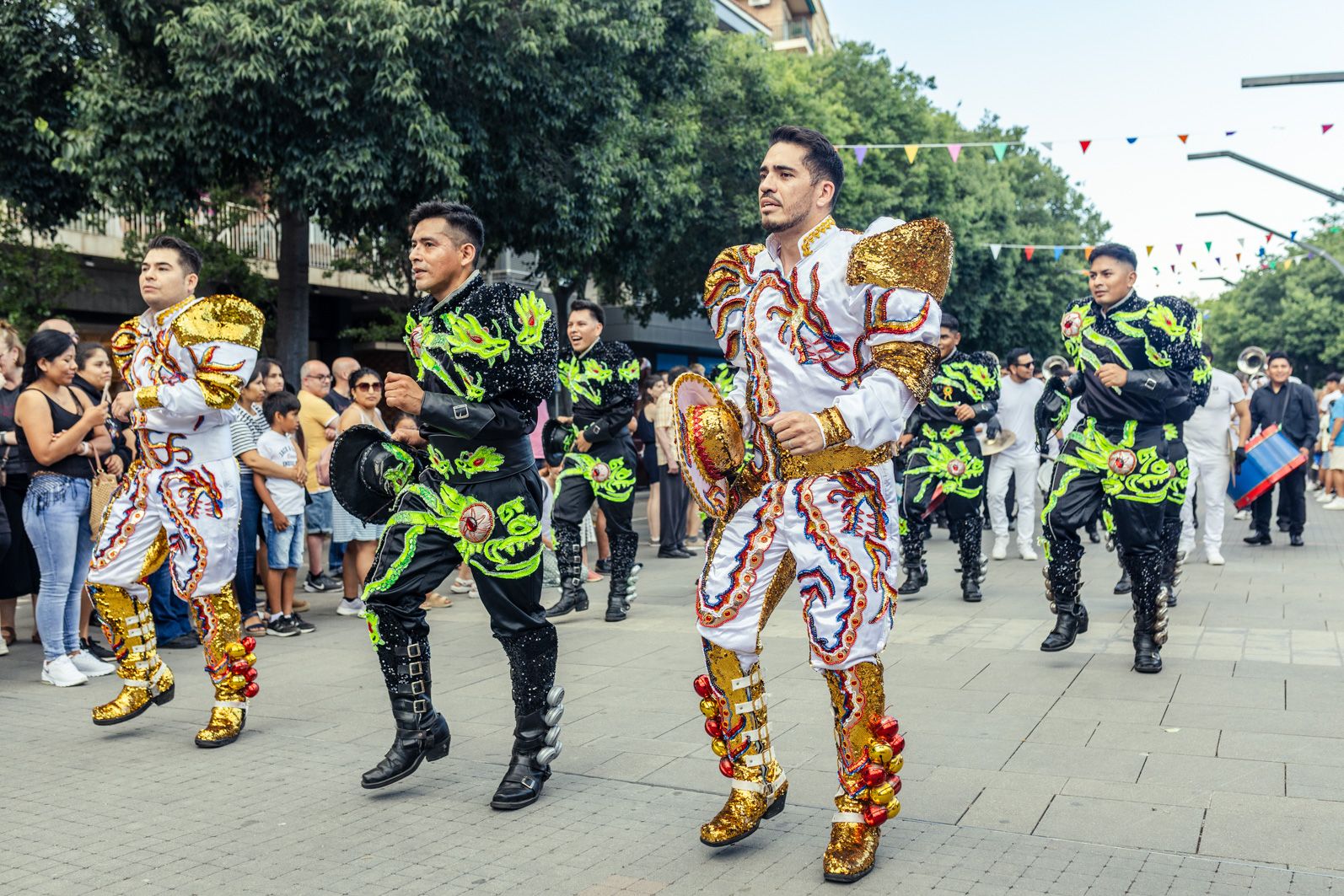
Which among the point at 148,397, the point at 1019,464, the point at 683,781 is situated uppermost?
the point at 148,397

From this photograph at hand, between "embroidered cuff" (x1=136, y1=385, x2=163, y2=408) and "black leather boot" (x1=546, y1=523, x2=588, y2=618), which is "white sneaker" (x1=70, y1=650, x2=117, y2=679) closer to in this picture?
"embroidered cuff" (x1=136, y1=385, x2=163, y2=408)

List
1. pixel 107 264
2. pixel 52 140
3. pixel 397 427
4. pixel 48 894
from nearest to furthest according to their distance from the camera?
pixel 48 894 → pixel 397 427 → pixel 52 140 → pixel 107 264

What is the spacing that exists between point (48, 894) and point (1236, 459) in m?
12.5

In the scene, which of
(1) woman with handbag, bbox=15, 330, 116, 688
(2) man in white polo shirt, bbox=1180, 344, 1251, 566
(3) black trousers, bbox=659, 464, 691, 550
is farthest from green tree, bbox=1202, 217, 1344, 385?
(1) woman with handbag, bbox=15, 330, 116, 688

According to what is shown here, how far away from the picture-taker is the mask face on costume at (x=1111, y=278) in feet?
20.7

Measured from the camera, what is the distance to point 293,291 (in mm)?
16078

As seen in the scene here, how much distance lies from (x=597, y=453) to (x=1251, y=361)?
39.8 ft

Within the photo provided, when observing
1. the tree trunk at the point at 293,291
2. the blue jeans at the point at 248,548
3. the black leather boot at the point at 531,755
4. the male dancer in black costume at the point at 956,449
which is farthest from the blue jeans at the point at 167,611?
the tree trunk at the point at 293,291

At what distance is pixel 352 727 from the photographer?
5.57 metres

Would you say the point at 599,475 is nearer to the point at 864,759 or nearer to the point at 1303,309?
the point at 864,759

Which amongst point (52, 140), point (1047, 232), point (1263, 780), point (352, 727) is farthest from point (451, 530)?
point (1047, 232)

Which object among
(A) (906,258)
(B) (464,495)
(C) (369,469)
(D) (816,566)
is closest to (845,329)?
(A) (906,258)

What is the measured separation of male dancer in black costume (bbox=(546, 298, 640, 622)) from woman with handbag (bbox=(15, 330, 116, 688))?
304 cm

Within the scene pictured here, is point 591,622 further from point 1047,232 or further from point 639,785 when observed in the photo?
point 1047,232
